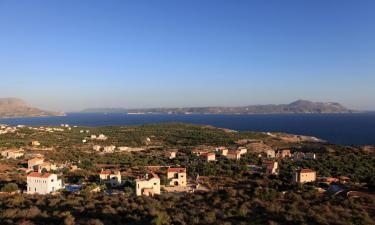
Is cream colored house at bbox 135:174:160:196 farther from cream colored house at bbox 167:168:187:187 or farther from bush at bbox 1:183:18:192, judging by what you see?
bush at bbox 1:183:18:192

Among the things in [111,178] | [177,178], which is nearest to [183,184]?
[177,178]

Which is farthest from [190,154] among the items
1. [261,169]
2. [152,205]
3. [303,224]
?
[303,224]

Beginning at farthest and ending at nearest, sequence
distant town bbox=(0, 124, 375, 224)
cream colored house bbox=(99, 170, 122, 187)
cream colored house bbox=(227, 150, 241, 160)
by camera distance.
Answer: cream colored house bbox=(227, 150, 241, 160), cream colored house bbox=(99, 170, 122, 187), distant town bbox=(0, 124, 375, 224)

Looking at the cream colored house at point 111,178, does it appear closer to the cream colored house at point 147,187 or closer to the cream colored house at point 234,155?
the cream colored house at point 147,187

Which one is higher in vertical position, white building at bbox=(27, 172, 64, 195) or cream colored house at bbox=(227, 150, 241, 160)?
white building at bbox=(27, 172, 64, 195)

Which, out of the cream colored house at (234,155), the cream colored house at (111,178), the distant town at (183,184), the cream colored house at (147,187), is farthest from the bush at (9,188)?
the cream colored house at (234,155)

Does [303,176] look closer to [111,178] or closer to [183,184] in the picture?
[183,184]

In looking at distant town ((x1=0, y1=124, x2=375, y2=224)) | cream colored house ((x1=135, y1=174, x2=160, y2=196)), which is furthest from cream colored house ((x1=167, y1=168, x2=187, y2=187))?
cream colored house ((x1=135, y1=174, x2=160, y2=196))

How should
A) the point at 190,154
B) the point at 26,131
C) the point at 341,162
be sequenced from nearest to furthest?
the point at 341,162
the point at 190,154
the point at 26,131

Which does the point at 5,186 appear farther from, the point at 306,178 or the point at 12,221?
the point at 306,178

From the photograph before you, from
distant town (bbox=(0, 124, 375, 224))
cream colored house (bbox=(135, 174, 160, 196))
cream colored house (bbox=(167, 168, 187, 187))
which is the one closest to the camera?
distant town (bbox=(0, 124, 375, 224))

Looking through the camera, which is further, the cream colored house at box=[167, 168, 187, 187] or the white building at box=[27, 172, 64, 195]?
the cream colored house at box=[167, 168, 187, 187]
